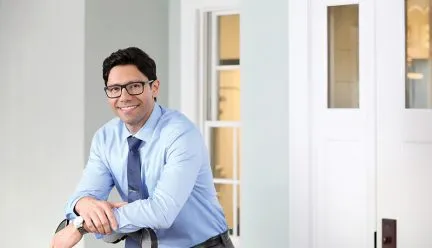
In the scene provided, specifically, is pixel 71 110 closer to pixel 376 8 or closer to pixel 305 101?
pixel 305 101

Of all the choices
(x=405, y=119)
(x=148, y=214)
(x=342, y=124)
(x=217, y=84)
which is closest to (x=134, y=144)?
(x=148, y=214)

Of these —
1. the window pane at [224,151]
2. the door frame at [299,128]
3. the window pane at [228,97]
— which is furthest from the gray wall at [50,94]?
the door frame at [299,128]

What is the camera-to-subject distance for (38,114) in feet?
12.9

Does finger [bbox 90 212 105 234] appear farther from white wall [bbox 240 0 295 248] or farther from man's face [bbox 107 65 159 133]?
white wall [bbox 240 0 295 248]


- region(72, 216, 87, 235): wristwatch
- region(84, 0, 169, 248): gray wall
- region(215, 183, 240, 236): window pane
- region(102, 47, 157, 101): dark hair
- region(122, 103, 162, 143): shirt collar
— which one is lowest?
region(215, 183, 240, 236): window pane

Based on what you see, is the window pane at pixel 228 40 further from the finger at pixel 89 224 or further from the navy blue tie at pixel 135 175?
the finger at pixel 89 224

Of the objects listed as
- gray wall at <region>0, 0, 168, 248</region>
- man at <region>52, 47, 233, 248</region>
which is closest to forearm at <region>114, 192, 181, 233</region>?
man at <region>52, 47, 233, 248</region>

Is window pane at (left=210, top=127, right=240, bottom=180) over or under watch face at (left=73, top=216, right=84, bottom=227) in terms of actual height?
over

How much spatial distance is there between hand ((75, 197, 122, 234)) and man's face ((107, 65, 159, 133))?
28cm

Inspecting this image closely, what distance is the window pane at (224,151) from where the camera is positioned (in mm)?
4363

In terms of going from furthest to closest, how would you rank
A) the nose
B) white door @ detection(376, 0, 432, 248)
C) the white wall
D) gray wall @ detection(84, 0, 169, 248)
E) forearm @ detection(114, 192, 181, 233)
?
1. gray wall @ detection(84, 0, 169, 248)
2. the white wall
3. white door @ detection(376, 0, 432, 248)
4. the nose
5. forearm @ detection(114, 192, 181, 233)

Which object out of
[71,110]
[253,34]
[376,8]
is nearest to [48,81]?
[71,110]

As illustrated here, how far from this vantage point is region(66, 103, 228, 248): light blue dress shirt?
5.84 feet

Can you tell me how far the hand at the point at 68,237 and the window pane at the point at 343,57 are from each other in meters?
1.19
